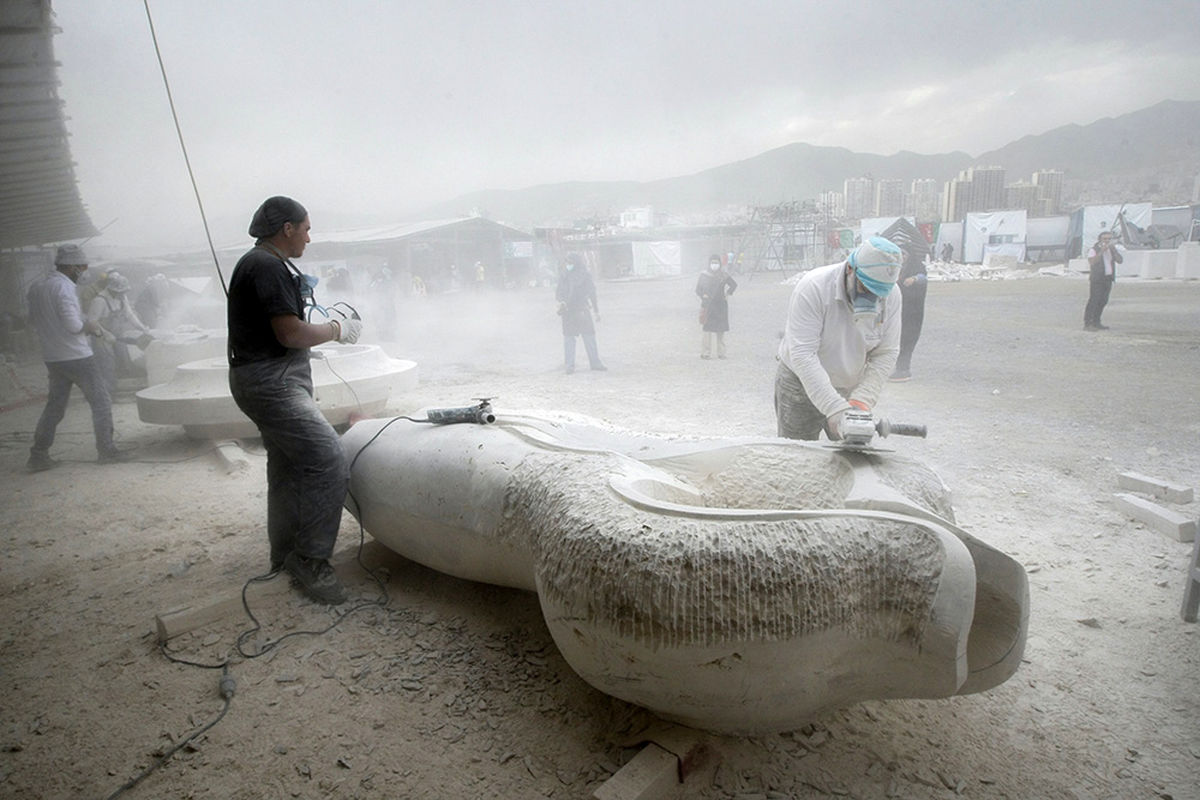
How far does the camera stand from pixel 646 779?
1.49m

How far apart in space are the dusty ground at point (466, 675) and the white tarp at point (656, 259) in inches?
767

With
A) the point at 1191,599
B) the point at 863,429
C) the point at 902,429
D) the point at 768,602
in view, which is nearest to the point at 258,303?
the point at 768,602

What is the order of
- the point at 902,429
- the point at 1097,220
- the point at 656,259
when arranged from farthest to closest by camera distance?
the point at 656,259, the point at 1097,220, the point at 902,429

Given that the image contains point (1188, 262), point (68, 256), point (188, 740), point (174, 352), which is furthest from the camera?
point (1188, 262)

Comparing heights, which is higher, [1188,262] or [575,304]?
[1188,262]

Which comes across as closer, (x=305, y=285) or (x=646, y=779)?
(x=646, y=779)

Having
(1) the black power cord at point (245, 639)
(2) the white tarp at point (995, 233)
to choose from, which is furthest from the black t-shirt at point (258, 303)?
(2) the white tarp at point (995, 233)

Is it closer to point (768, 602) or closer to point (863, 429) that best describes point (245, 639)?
point (768, 602)

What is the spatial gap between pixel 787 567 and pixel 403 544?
5.52 feet

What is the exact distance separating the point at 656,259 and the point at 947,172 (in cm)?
1069

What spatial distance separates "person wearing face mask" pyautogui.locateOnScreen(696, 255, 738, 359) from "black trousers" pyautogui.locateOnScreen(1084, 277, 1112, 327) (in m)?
4.58

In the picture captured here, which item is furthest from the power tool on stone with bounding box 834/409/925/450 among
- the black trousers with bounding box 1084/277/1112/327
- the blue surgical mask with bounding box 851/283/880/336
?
the black trousers with bounding box 1084/277/1112/327

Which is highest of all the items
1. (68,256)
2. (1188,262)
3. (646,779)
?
(68,256)

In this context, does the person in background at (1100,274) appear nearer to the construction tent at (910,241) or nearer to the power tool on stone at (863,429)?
the construction tent at (910,241)
